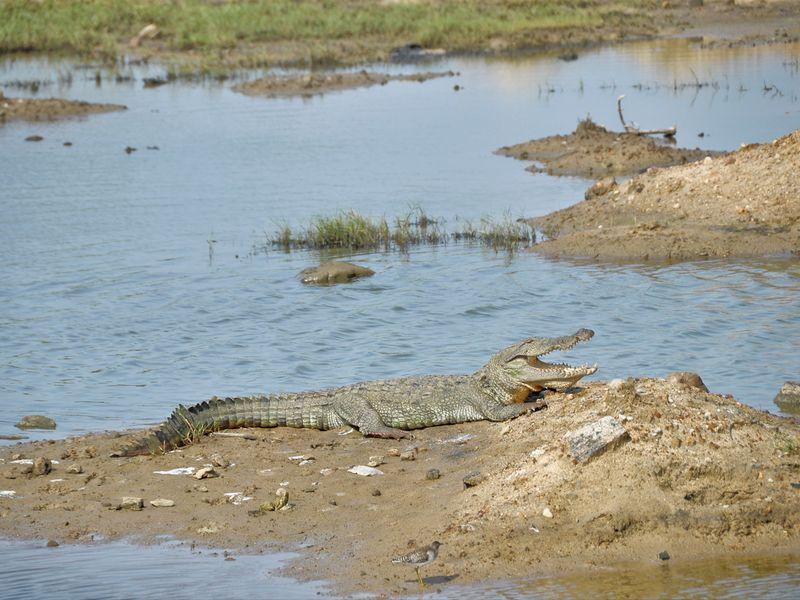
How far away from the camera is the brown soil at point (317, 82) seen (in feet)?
119

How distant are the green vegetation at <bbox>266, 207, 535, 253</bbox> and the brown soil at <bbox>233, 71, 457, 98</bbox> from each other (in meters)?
18.6

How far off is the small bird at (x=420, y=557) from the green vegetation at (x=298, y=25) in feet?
122

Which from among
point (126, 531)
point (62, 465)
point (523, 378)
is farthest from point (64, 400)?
point (523, 378)

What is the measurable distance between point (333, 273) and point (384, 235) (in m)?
2.26

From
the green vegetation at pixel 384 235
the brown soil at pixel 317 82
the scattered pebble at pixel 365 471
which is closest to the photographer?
the scattered pebble at pixel 365 471

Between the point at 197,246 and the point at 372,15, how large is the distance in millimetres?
34710

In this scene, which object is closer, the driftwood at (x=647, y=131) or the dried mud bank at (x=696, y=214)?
the dried mud bank at (x=696, y=214)

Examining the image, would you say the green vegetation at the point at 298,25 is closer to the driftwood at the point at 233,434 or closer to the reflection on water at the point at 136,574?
the driftwood at the point at 233,434

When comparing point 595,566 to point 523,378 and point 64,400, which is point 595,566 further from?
point 64,400

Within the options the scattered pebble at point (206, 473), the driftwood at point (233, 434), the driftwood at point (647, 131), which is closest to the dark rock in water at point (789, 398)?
the driftwood at point (233, 434)

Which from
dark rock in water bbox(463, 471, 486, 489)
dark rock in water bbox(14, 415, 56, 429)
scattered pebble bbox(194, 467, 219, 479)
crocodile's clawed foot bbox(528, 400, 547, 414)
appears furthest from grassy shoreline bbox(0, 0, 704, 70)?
dark rock in water bbox(463, 471, 486, 489)

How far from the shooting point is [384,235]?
17.3m

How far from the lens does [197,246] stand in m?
17.8

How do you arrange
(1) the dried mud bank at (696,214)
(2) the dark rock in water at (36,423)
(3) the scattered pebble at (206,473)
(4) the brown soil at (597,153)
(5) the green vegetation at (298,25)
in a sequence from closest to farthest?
1. (3) the scattered pebble at (206,473)
2. (2) the dark rock in water at (36,423)
3. (1) the dried mud bank at (696,214)
4. (4) the brown soil at (597,153)
5. (5) the green vegetation at (298,25)
